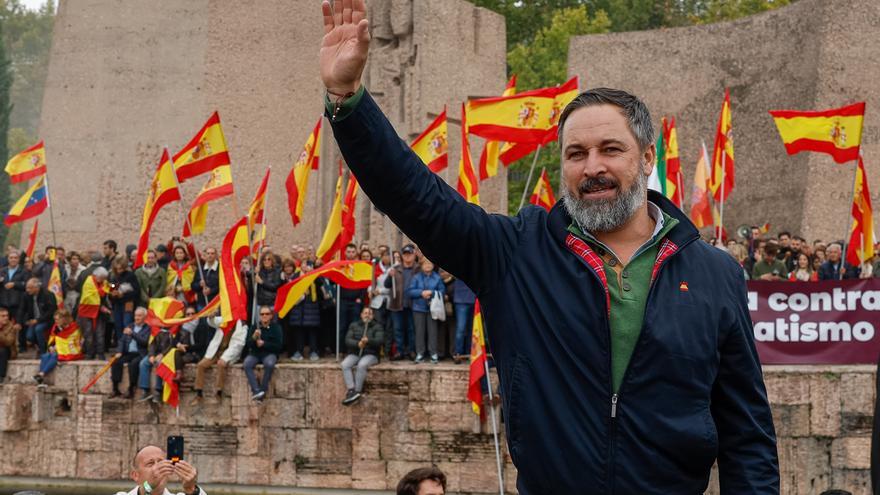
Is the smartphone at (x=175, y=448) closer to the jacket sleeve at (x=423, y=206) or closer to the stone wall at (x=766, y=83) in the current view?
the jacket sleeve at (x=423, y=206)

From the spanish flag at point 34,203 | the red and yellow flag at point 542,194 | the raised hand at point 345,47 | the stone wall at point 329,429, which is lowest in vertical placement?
the stone wall at point 329,429

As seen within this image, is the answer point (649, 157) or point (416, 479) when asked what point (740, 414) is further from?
point (416, 479)

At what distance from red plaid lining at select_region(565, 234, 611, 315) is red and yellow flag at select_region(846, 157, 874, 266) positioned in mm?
12033

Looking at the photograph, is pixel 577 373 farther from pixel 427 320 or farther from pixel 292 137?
pixel 292 137

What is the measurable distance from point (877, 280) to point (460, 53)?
818cm

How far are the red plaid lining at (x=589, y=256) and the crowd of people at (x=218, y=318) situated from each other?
11.5 m

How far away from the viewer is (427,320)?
1477 cm

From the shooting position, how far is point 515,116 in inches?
562

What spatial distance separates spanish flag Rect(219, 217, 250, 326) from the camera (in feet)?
46.6

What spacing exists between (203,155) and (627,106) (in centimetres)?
1352

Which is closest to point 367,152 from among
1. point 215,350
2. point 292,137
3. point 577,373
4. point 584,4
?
point 577,373

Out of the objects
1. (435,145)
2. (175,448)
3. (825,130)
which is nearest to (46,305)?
(435,145)

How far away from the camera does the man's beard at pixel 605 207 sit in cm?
267

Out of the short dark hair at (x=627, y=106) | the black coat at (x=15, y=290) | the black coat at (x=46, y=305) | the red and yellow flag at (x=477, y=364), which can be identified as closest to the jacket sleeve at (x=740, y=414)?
the short dark hair at (x=627, y=106)
